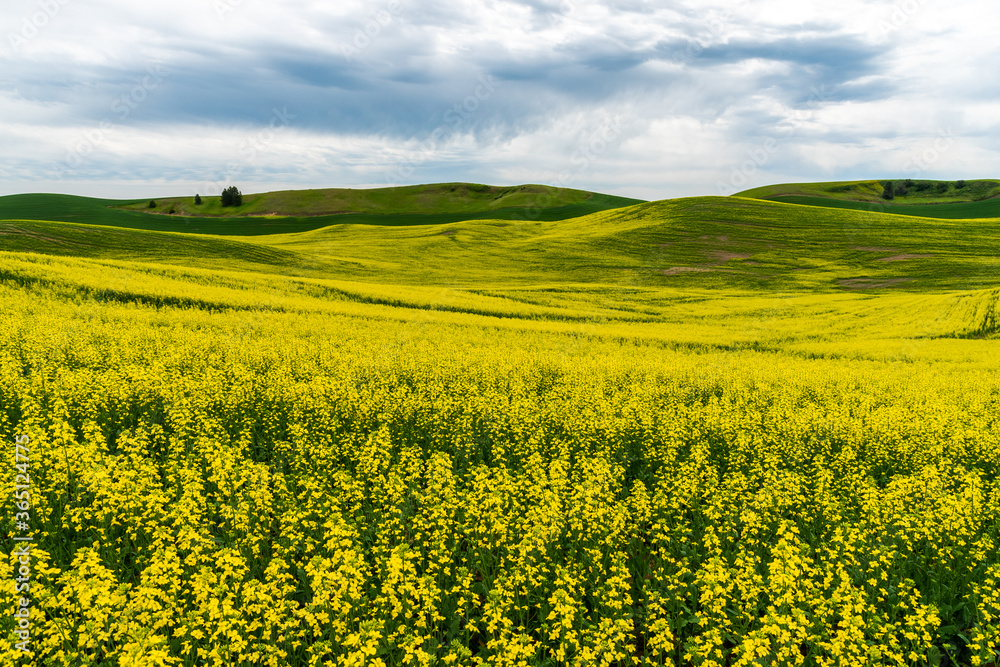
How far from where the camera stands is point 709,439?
13.0 meters

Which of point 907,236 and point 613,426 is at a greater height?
point 907,236

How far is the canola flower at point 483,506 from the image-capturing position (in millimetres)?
5566

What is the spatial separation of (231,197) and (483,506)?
138 meters

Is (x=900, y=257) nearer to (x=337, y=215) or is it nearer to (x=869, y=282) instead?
(x=869, y=282)

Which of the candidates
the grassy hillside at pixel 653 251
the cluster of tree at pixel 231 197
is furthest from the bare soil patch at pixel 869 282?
the cluster of tree at pixel 231 197

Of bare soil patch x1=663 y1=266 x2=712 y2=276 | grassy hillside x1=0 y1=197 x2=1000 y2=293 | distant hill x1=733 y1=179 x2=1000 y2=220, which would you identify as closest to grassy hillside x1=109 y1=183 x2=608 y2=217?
grassy hillside x1=0 y1=197 x2=1000 y2=293

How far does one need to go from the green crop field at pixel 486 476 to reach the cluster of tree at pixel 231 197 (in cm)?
9579

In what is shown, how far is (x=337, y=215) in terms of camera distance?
115938mm

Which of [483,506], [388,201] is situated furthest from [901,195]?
[483,506]

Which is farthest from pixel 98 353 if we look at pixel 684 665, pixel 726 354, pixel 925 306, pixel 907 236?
pixel 907 236

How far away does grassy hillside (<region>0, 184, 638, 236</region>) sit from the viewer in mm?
98188

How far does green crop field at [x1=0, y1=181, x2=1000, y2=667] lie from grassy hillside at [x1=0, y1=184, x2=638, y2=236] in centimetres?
6887

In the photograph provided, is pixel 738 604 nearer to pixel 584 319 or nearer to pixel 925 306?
pixel 584 319

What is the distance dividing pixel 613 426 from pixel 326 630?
28.1 ft
